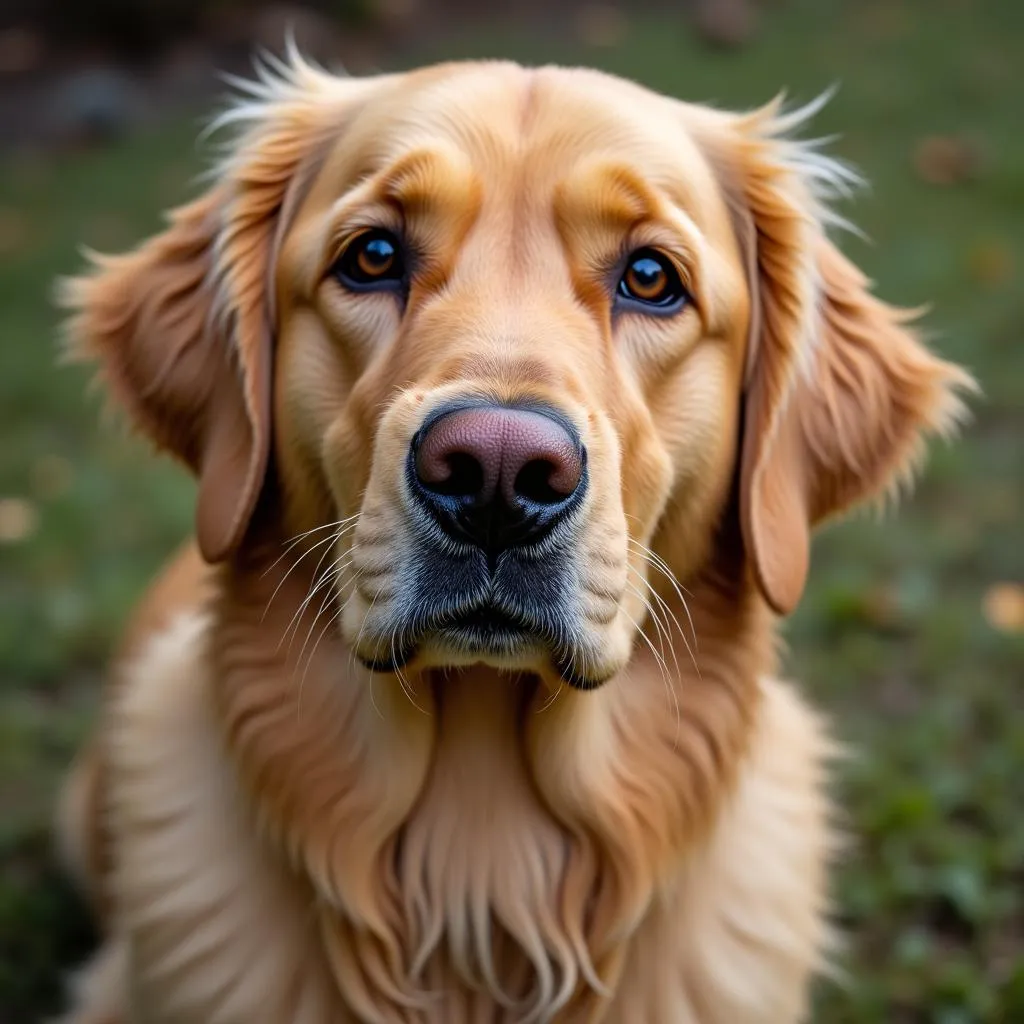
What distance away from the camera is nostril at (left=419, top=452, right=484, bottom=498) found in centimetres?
218

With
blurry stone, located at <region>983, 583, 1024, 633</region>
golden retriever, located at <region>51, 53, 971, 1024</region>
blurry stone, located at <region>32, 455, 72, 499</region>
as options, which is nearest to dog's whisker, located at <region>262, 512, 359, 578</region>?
golden retriever, located at <region>51, 53, 971, 1024</region>

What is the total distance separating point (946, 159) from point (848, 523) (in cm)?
417

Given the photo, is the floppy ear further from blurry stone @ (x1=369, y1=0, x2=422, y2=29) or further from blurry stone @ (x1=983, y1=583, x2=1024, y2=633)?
blurry stone @ (x1=369, y1=0, x2=422, y2=29)

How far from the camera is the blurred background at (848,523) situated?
398 cm

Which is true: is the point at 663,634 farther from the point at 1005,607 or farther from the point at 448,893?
the point at 1005,607

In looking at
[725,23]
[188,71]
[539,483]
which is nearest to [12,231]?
[188,71]

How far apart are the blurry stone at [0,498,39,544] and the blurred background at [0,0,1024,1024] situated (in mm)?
18

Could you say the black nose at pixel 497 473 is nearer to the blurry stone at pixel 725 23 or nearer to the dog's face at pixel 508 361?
the dog's face at pixel 508 361

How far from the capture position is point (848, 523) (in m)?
5.72

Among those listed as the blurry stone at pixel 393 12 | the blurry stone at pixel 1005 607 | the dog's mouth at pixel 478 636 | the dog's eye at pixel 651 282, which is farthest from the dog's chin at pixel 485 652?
the blurry stone at pixel 393 12

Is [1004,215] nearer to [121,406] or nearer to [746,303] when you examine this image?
[746,303]

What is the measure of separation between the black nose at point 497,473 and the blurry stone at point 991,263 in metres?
5.91

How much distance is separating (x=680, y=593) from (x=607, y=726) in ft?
1.08

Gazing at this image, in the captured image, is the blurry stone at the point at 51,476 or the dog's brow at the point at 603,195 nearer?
the dog's brow at the point at 603,195
